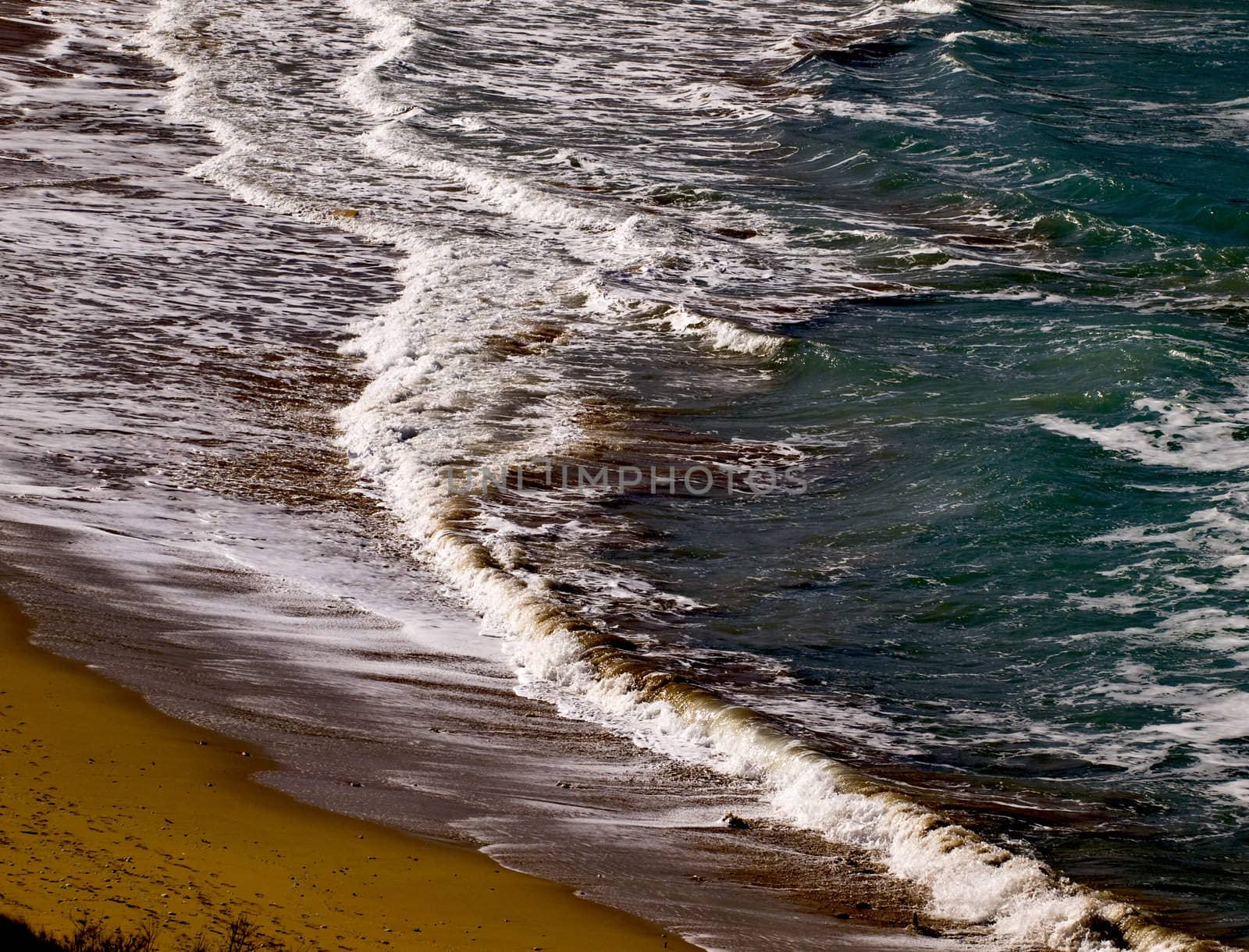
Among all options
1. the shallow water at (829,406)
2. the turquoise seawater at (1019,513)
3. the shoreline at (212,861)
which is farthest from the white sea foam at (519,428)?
the shoreline at (212,861)

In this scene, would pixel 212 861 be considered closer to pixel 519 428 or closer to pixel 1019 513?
pixel 1019 513

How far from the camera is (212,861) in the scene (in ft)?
16.7

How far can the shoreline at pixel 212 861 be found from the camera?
15.2 feet

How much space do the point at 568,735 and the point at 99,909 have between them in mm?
3189

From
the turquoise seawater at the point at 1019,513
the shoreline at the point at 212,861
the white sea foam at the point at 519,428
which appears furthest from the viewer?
the turquoise seawater at the point at 1019,513

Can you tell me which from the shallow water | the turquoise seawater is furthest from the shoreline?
the turquoise seawater

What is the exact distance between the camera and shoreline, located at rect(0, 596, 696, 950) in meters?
4.64

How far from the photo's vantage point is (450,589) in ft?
30.6

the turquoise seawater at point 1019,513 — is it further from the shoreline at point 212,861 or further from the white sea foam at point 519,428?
the shoreline at point 212,861

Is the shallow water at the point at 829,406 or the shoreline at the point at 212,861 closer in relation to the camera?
the shoreline at the point at 212,861

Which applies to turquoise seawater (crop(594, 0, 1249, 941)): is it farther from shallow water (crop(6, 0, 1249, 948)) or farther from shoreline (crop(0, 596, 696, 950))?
shoreline (crop(0, 596, 696, 950))

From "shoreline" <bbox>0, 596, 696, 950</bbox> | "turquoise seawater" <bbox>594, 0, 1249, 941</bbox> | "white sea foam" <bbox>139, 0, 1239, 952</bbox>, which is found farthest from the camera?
"turquoise seawater" <bbox>594, 0, 1249, 941</bbox>

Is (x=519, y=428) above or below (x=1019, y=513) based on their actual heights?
above

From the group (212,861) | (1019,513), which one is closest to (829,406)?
(1019,513)
